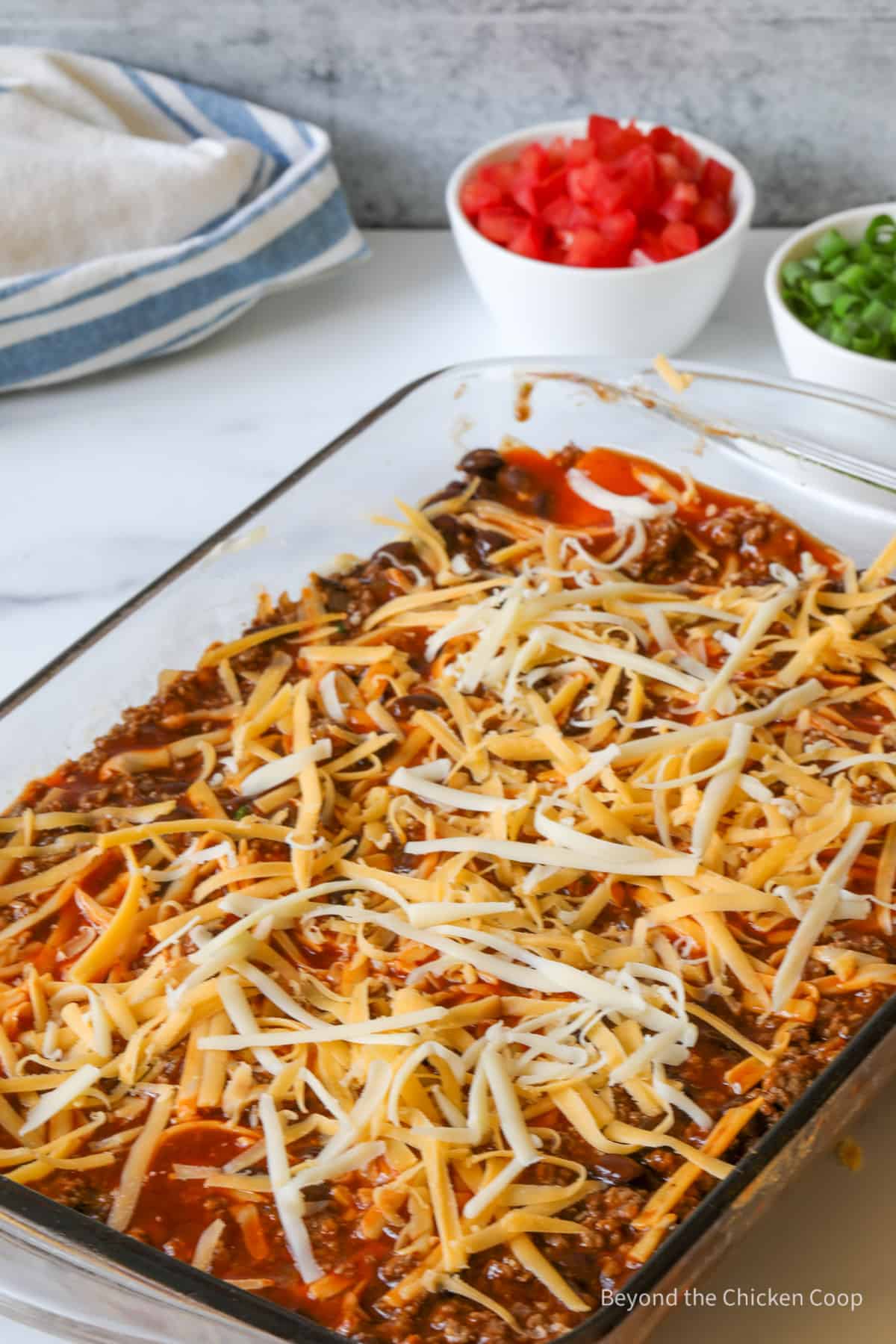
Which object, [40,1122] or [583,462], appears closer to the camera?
[40,1122]

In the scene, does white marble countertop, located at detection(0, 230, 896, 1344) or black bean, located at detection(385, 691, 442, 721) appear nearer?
black bean, located at detection(385, 691, 442, 721)

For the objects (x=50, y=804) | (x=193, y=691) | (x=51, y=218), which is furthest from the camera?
(x=51, y=218)

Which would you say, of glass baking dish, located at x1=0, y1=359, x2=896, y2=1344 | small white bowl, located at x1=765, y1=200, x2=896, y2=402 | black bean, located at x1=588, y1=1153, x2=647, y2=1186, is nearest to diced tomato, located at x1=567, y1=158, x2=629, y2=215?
small white bowl, located at x1=765, y1=200, x2=896, y2=402

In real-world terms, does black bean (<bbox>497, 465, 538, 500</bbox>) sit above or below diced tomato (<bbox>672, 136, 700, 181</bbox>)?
below

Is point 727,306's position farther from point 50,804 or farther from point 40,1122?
point 40,1122

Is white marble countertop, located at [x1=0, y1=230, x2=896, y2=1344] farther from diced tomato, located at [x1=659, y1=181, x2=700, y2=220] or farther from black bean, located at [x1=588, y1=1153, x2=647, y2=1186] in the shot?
black bean, located at [x1=588, y1=1153, x2=647, y2=1186]

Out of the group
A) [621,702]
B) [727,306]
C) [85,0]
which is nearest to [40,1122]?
[621,702]

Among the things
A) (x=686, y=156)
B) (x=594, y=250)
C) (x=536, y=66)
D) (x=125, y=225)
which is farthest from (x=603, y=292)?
(x=125, y=225)
